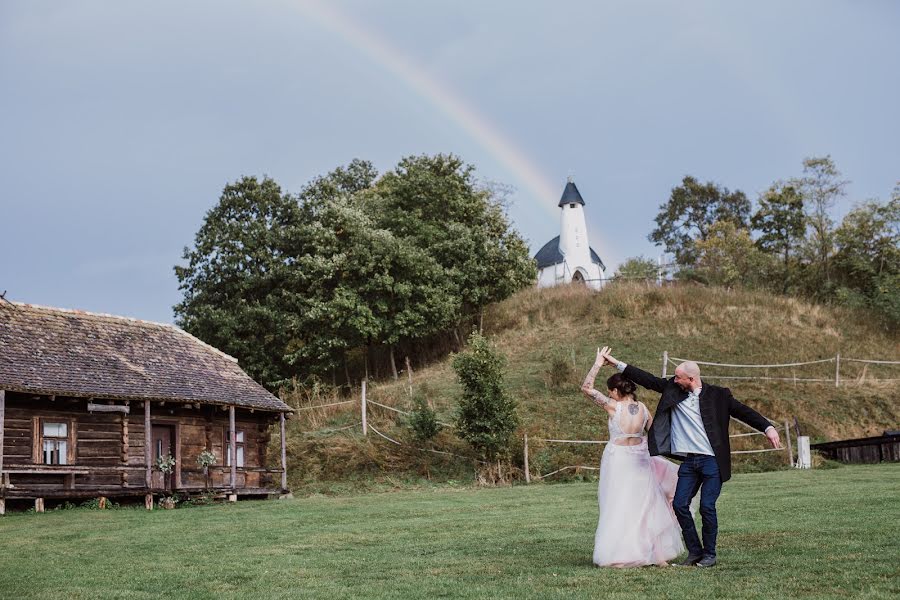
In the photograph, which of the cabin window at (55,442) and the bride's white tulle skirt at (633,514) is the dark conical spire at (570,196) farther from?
the bride's white tulle skirt at (633,514)

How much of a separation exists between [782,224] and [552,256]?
17280 millimetres

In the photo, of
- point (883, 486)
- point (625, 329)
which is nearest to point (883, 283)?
point (625, 329)

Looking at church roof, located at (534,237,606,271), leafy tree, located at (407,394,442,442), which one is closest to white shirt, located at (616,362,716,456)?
leafy tree, located at (407,394,442,442)

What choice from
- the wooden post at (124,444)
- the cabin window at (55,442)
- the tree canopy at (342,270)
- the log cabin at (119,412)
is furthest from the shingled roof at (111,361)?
the tree canopy at (342,270)

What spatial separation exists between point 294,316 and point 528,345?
1100cm

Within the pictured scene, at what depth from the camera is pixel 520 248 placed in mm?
48688

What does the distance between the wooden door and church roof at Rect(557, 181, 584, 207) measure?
44233 mm

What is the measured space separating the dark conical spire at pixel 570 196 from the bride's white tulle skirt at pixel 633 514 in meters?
59.2

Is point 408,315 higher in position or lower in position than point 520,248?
lower

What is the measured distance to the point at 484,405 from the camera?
2917 cm

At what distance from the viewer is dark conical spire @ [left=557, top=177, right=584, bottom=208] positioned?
223 feet

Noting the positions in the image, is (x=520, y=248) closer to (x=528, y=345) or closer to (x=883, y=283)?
(x=528, y=345)

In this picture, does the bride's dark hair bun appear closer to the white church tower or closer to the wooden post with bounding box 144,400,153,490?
the wooden post with bounding box 144,400,153,490

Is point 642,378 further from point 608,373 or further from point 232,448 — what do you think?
point 608,373
